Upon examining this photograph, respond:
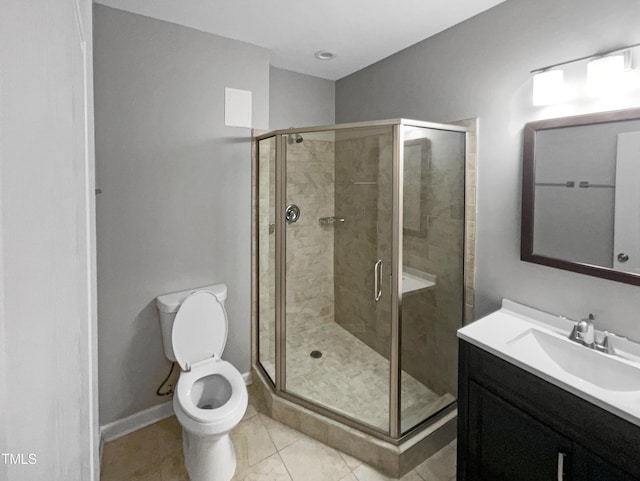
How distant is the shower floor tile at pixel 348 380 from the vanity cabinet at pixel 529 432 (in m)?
0.42

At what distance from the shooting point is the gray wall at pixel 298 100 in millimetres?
2846

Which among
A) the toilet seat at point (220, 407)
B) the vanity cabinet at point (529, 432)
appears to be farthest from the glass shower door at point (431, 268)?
the toilet seat at point (220, 407)

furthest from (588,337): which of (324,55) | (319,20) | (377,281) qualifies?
(324,55)

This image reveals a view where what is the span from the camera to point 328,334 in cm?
278

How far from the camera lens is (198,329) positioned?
2.13 meters

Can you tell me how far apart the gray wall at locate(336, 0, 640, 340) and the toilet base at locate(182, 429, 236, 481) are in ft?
5.50

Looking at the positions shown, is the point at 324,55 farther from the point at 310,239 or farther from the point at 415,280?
the point at 415,280

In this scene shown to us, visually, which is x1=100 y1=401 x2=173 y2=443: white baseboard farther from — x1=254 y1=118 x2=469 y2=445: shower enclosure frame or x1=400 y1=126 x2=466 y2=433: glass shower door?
x1=400 y1=126 x2=466 y2=433: glass shower door

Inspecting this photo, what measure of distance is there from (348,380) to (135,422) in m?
1.42

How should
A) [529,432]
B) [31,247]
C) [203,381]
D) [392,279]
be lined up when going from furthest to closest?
1. [203,381]
2. [392,279]
3. [529,432]
4. [31,247]

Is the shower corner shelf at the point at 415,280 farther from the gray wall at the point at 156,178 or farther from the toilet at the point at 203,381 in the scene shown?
the gray wall at the point at 156,178

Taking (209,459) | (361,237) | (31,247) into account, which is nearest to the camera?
(31,247)

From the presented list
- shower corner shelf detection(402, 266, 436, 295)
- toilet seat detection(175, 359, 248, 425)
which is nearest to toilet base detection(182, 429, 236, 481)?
toilet seat detection(175, 359, 248, 425)

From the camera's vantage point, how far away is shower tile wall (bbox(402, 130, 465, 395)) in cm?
201
